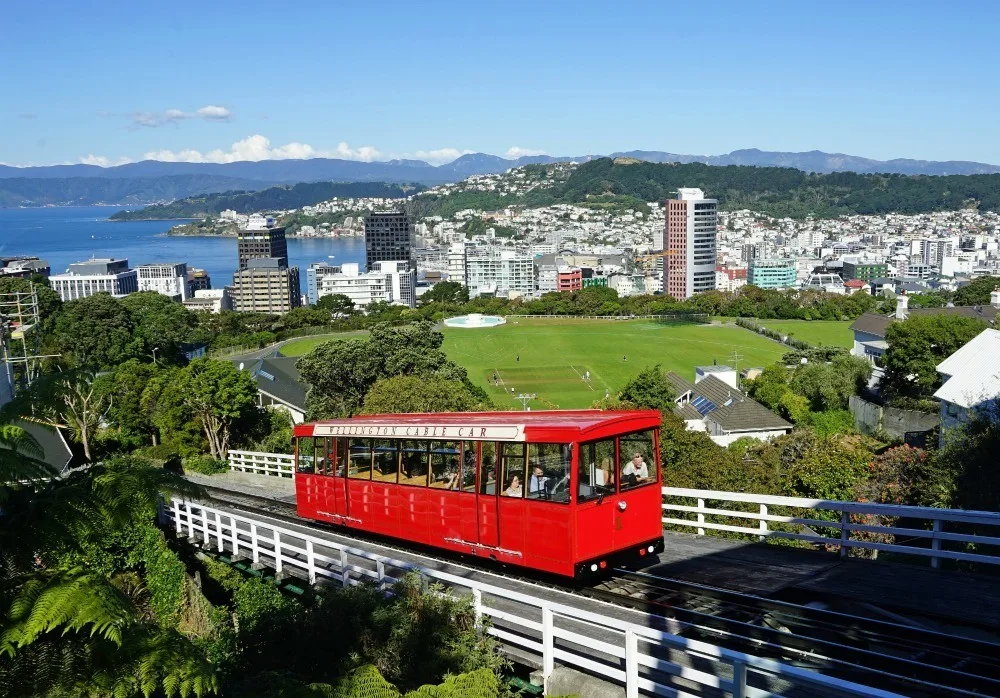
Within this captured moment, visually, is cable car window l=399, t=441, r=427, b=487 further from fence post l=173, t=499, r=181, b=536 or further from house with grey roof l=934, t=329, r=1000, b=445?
house with grey roof l=934, t=329, r=1000, b=445

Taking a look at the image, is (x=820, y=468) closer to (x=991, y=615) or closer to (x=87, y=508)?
(x=991, y=615)

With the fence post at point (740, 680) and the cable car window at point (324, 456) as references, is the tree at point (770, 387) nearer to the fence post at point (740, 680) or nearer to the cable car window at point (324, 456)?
the cable car window at point (324, 456)

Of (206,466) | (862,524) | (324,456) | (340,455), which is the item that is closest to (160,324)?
(206,466)

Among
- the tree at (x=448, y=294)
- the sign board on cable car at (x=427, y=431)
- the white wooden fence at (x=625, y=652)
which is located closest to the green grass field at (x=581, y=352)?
the tree at (x=448, y=294)

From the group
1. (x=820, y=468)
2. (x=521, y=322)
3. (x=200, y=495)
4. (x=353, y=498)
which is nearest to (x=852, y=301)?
(x=521, y=322)

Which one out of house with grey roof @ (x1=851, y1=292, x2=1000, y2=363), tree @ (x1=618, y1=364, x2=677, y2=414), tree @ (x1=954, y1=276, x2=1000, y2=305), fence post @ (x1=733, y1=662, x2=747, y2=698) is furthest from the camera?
tree @ (x1=954, y1=276, x2=1000, y2=305)

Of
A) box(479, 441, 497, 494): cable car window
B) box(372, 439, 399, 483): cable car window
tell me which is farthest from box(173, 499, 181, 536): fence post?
box(479, 441, 497, 494): cable car window
